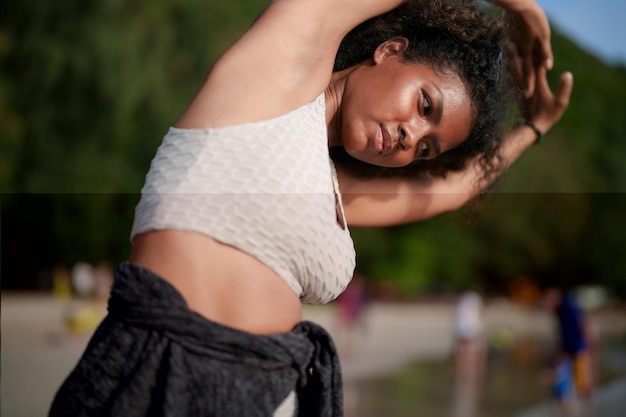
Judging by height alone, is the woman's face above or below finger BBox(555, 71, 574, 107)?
above

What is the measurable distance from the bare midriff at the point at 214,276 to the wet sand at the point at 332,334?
15.3 feet

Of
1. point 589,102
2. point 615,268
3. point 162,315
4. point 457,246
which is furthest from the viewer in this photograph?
point 615,268

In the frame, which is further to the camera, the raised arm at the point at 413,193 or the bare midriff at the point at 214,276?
the raised arm at the point at 413,193

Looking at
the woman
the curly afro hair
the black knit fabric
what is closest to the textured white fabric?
the woman

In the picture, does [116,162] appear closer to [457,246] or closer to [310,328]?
[310,328]

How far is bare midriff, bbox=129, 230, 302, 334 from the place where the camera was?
1422mm

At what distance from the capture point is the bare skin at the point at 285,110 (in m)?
1.43

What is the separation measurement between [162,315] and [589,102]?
20.5ft

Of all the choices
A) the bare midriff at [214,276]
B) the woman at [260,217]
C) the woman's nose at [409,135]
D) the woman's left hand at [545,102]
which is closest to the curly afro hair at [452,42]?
the woman at [260,217]

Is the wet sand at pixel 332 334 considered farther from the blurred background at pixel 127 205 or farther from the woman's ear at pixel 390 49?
the woman's ear at pixel 390 49

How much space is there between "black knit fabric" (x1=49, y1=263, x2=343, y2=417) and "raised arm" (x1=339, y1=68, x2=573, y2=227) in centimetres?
66

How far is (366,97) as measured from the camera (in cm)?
169

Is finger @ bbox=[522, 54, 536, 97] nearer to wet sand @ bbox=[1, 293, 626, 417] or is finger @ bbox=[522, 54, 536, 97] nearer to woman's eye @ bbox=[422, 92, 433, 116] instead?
woman's eye @ bbox=[422, 92, 433, 116]

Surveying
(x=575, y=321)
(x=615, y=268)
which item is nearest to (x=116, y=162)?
(x=575, y=321)
